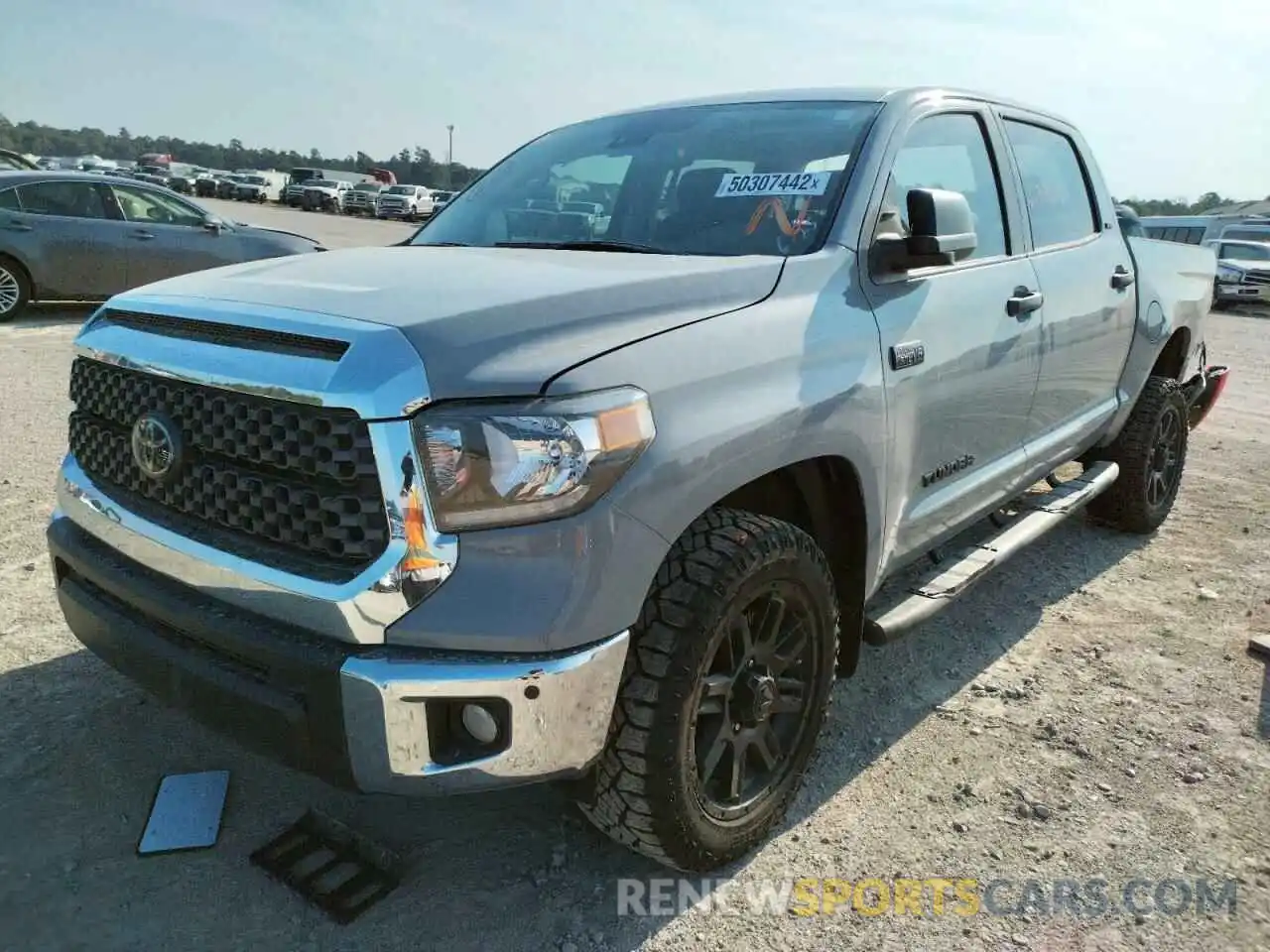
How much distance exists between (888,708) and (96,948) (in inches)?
91.7

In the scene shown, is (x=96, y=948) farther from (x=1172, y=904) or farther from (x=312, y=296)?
(x=1172, y=904)

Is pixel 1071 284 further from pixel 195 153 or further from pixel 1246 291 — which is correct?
pixel 195 153

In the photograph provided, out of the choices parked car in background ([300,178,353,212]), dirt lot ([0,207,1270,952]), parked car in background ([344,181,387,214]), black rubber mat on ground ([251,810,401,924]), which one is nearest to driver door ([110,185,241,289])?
dirt lot ([0,207,1270,952])

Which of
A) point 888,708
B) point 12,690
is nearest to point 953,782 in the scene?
point 888,708

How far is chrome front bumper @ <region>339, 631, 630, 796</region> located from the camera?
6.20 ft

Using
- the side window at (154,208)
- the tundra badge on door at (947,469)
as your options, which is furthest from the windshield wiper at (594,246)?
the side window at (154,208)

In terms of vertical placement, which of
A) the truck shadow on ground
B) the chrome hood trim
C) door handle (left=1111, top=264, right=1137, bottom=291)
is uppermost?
door handle (left=1111, top=264, right=1137, bottom=291)

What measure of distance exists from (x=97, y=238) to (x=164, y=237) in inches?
26.1

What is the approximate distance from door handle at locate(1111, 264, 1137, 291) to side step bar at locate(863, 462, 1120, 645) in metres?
0.82

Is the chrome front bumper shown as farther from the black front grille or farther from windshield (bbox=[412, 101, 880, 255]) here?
windshield (bbox=[412, 101, 880, 255])

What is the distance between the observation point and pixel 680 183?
124 inches

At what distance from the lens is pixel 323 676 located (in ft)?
6.31

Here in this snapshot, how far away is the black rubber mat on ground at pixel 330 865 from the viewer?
2320 millimetres

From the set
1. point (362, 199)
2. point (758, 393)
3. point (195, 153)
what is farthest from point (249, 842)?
point (195, 153)
